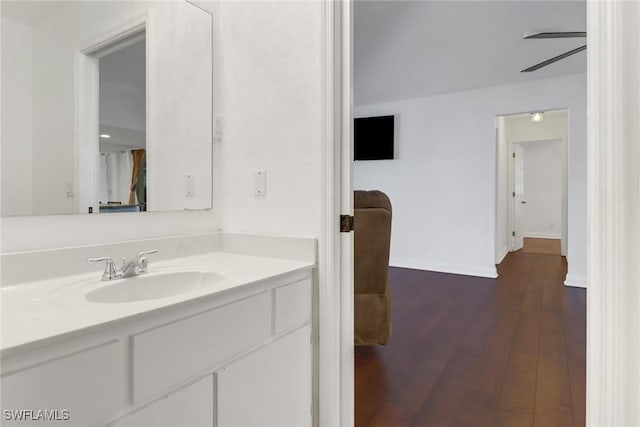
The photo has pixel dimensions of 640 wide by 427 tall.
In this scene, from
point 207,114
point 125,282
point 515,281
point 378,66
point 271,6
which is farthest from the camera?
point 515,281

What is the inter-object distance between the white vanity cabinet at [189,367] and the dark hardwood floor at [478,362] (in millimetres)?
770

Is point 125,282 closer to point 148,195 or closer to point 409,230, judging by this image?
point 148,195

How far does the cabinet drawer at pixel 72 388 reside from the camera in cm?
60

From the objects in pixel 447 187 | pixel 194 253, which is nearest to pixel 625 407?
pixel 194 253

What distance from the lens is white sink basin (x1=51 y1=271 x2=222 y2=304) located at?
968 mm

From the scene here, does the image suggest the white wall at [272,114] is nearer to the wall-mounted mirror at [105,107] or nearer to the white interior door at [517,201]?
the wall-mounted mirror at [105,107]

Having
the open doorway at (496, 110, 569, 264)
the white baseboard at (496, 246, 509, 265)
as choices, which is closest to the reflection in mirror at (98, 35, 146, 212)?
the open doorway at (496, 110, 569, 264)

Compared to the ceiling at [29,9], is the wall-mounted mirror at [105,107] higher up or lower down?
lower down

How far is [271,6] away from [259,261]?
1057 millimetres

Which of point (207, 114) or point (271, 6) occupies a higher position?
point (271, 6)

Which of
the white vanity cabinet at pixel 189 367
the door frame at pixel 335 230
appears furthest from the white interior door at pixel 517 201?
the white vanity cabinet at pixel 189 367

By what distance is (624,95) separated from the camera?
91 centimetres

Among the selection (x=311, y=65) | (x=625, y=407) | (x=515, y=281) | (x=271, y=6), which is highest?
(x=271, y=6)

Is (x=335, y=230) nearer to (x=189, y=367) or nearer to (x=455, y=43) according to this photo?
(x=189, y=367)
